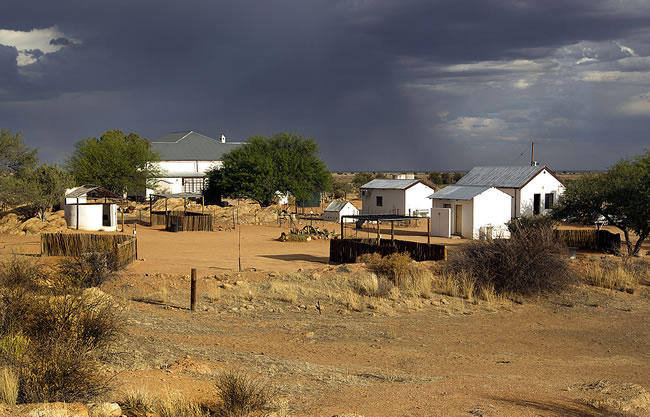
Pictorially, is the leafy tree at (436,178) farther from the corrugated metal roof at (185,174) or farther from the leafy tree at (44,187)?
the leafy tree at (44,187)

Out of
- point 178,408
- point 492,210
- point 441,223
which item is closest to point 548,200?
point 492,210

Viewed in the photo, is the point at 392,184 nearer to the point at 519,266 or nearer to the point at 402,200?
the point at 402,200

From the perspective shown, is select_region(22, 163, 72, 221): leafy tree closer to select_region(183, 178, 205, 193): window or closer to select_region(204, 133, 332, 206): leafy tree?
select_region(204, 133, 332, 206): leafy tree

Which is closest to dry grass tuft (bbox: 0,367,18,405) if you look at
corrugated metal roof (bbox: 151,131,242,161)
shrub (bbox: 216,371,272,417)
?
shrub (bbox: 216,371,272,417)

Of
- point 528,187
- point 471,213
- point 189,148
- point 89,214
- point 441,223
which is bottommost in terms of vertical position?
point 441,223

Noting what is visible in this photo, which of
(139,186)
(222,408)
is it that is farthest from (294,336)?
(139,186)

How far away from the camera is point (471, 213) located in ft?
128

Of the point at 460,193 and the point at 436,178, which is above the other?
the point at 436,178

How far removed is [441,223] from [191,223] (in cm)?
1754

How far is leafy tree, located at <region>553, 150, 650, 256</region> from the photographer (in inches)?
1156

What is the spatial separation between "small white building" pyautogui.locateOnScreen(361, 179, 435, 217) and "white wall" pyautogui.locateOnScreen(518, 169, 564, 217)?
979cm

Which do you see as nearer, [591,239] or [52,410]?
[52,410]

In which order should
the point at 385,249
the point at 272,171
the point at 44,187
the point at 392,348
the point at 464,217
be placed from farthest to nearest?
the point at 272,171 → the point at 44,187 → the point at 464,217 → the point at 385,249 → the point at 392,348

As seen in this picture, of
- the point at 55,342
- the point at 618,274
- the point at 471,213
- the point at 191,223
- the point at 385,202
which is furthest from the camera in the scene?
the point at 385,202
